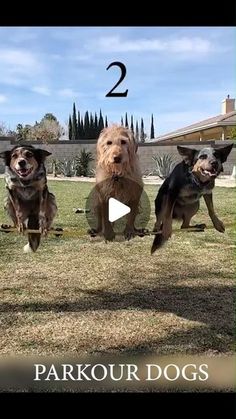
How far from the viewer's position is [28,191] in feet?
10.3

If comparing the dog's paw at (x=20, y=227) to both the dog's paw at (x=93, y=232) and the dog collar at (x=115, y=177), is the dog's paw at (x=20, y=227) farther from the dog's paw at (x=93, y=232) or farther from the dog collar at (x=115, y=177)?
the dog collar at (x=115, y=177)

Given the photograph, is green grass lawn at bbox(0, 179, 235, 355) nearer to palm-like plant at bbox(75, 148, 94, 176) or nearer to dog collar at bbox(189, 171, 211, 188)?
palm-like plant at bbox(75, 148, 94, 176)

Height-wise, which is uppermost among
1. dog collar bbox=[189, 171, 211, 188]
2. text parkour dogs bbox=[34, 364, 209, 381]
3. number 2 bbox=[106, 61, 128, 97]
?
number 2 bbox=[106, 61, 128, 97]

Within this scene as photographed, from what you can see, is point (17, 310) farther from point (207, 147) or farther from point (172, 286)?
point (207, 147)

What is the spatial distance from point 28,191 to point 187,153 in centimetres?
111

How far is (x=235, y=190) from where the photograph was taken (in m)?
3.19

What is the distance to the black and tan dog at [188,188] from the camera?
10.0 feet

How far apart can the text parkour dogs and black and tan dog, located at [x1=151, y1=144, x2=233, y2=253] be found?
943mm

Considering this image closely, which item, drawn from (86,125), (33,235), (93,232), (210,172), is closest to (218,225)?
(210,172)

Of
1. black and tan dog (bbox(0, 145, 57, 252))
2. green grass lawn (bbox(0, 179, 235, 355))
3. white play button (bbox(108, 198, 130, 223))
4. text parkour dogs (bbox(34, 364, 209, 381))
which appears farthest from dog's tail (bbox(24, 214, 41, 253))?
text parkour dogs (bbox(34, 364, 209, 381))

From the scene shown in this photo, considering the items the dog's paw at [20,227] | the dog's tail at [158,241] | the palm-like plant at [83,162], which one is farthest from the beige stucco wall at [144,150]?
the dog's tail at [158,241]

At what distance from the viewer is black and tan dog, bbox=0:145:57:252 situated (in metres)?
3.01

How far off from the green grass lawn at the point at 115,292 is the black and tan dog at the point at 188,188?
0.32ft
